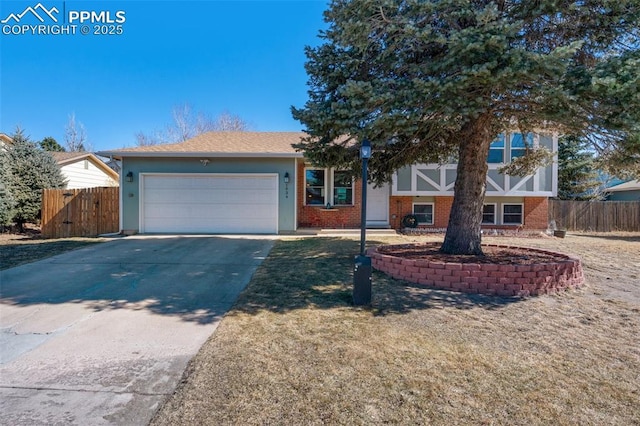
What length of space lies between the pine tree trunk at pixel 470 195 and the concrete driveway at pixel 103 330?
405 centimetres

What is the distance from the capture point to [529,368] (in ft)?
9.15

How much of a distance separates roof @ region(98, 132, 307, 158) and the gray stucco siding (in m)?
0.31

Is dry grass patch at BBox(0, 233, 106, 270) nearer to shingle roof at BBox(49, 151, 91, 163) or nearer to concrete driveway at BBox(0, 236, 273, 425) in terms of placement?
concrete driveway at BBox(0, 236, 273, 425)

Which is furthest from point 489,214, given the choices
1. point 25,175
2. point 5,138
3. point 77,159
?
point 77,159

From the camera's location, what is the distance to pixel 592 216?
49.6ft

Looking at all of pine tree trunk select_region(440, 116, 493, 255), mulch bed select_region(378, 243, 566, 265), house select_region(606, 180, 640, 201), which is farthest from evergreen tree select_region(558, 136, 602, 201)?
pine tree trunk select_region(440, 116, 493, 255)

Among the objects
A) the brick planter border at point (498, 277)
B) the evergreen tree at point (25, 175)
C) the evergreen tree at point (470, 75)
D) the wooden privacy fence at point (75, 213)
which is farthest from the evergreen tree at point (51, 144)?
the brick planter border at point (498, 277)

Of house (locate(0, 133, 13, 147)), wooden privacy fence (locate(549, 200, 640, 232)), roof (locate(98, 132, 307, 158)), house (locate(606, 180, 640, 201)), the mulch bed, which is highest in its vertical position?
house (locate(0, 133, 13, 147))

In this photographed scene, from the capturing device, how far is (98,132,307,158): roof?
36.0ft

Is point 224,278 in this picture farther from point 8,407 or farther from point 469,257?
point 469,257

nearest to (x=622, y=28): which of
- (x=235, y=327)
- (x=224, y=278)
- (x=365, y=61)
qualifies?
(x=365, y=61)

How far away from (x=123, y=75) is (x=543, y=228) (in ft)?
60.3

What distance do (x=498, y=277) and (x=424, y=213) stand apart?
8.81 metres

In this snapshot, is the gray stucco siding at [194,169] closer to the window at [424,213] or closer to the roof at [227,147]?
the roof at [227,147]
